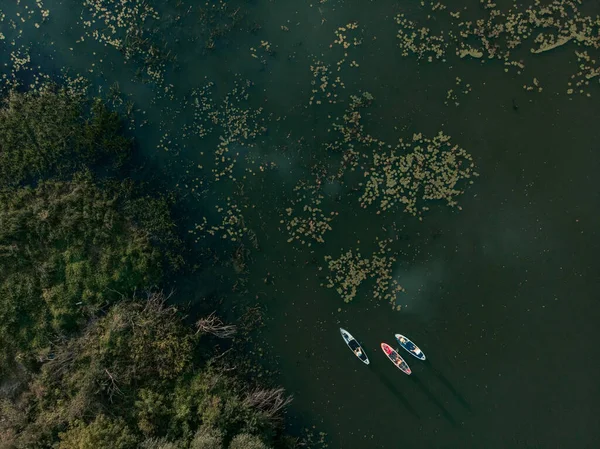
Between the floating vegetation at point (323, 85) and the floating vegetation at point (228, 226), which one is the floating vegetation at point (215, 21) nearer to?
the floating vegetation at point (323, 85)

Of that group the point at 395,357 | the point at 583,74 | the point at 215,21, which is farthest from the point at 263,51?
the point at 395,357

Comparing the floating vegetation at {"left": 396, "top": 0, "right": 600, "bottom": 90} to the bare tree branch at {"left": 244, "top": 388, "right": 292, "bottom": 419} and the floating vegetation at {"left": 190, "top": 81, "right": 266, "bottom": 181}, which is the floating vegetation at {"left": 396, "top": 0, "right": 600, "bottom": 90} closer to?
the floating vegetation at {"left": 190, "top": 81, "right": 266, "bottom": 181}

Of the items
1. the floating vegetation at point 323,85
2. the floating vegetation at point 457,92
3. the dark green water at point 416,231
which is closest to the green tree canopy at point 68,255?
the dark green water at point 416,231

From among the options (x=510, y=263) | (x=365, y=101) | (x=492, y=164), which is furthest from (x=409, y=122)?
(x=510, y=263)

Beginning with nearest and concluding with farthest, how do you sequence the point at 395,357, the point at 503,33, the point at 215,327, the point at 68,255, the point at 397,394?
the point at 68,255 → the point at 215,327 → the point at 395,357 → the point at 397,394 → the point at 503,33

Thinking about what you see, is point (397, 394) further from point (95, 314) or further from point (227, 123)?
point (227, 123)

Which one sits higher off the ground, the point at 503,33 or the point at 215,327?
the point at 503,33

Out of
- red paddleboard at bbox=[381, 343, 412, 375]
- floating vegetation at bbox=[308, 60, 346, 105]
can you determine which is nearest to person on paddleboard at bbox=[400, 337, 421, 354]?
red paddleboard at bbox=[381, 343, 412, 375]
